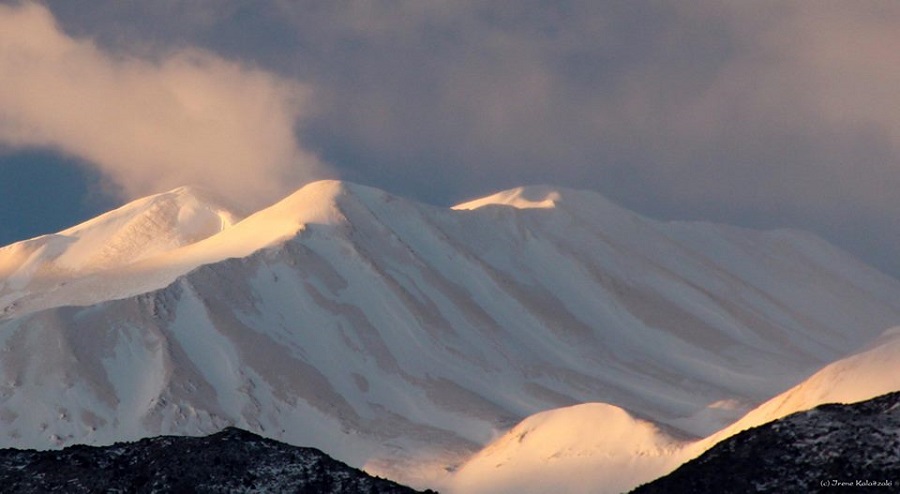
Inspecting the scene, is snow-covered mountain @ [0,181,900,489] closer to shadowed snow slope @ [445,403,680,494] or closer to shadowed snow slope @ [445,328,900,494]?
shadowed snow slope @ [445,403,680,494]

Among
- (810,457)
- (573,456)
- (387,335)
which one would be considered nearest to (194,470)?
(810,457)

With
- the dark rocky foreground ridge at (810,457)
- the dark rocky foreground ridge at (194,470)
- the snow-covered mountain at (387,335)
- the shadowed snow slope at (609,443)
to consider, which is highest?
the snow-covered mountain at (387,335)

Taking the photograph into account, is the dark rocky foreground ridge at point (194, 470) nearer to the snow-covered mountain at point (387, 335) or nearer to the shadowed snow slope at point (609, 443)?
the shadowed snow slope at point (609, 443)

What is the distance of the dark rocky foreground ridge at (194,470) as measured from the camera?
36.5m

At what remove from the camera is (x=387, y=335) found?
15400 centimetres

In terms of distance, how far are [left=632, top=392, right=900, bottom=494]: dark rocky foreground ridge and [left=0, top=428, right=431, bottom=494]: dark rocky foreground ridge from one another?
20.1ft

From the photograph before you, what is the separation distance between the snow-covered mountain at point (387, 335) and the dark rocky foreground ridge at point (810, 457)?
7166 centimetres

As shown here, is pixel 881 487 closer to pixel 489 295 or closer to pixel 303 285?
pixel 303 285

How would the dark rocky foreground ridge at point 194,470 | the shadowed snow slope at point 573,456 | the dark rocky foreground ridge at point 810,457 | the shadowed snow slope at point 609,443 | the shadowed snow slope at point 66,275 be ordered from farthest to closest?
the shadowed snow slope at point 66,275, the shadowed snow slope at point 573,456, the shadowed snow slope at point 609,443, the dark rocky foreground ridge at point 194,470, the dark rocky foreground ridge at point 810,457

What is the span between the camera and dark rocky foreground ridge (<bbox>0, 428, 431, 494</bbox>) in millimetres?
36500

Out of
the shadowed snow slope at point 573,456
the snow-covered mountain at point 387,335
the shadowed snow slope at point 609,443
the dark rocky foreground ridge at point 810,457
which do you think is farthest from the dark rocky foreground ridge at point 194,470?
the snow-covered mountain at point 387,335

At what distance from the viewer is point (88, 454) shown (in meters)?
38.2

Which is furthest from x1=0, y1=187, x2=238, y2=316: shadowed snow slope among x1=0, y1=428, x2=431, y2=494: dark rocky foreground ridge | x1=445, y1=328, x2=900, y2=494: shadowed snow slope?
x1=0, y1=428, x2=431, y2=494: dark rocky foreground ridge

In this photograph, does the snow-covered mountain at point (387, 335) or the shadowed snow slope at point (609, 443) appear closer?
the shadowed snow slope at point (609, 443)
